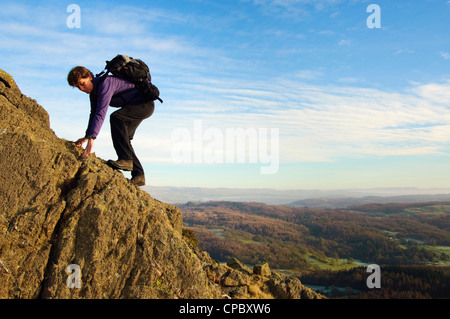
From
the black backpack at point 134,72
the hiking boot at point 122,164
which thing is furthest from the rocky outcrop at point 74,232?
the black backpack at point 134,72

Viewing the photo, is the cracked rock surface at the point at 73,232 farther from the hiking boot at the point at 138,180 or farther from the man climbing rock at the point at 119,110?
the hiking boot at the point at 138,180

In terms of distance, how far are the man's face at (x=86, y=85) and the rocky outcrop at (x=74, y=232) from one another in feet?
6.34

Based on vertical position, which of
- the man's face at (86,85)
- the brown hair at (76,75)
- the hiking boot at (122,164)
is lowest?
the hiking boot at (122,164)

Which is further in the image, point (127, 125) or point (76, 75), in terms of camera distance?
point (127, 125)

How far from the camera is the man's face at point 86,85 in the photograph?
8.94 m

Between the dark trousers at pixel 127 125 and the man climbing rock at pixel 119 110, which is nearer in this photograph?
the man climbing rock at pixel 119 110

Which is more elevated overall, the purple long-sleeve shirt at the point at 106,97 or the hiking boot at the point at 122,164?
the purple long-sleeve shirt at the point at 106,97

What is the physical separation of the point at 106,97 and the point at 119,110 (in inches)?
40.2

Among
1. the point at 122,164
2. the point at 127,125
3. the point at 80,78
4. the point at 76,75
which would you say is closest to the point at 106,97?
the point at 80,78

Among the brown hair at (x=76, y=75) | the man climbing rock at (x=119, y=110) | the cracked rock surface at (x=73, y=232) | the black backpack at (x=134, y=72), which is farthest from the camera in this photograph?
the black backpack at (x=134, y=72)

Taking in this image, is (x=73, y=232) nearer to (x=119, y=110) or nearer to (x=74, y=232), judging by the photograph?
(x=74, y=232)

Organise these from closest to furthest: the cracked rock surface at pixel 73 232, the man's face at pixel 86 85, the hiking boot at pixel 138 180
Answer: the cracked rock surface at pixel 73 232 < the man's face at pixel 86 85 < the hiking boot at pixel 138 180

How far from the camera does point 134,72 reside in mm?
9750
